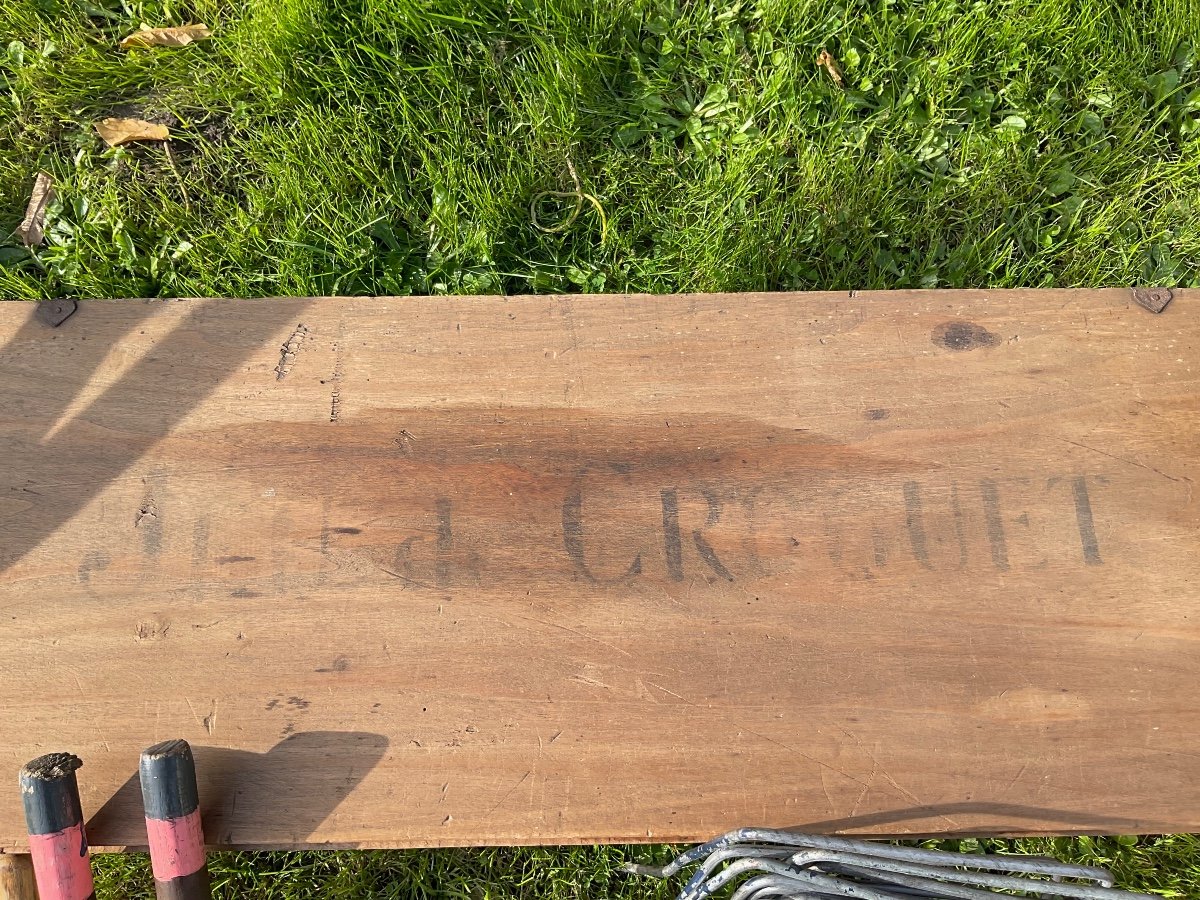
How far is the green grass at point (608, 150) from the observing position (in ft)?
5.84

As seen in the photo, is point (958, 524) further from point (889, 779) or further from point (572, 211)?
point (572, 211)

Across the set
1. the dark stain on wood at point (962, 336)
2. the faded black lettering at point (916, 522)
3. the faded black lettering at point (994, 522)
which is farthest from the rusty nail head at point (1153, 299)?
the faded black lettering at point (916, 522)

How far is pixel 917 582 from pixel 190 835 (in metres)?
1.20

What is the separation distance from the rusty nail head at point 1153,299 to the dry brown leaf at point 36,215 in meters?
2.30

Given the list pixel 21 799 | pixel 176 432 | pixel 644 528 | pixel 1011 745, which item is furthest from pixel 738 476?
pixel 21 799

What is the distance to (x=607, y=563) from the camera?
128 cm

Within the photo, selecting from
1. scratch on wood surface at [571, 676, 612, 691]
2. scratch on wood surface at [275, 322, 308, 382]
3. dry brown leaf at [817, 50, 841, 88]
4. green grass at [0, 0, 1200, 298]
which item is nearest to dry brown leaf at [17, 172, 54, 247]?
green grass at [0, 0, 1200, 298]

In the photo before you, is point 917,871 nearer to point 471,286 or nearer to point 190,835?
point 190,835

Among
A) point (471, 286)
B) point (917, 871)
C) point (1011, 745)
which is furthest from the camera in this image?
point (471, 286)

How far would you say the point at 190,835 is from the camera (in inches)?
45.5

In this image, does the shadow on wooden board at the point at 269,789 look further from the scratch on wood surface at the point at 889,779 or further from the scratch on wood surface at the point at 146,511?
the scratch on wood surface at the point at 889,779

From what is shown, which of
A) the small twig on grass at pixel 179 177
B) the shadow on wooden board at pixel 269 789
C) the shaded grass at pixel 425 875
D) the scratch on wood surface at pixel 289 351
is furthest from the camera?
the small twig on grass at pixel 179 177

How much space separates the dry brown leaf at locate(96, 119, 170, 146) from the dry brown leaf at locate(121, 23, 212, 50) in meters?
0.19

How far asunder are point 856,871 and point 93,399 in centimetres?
144
